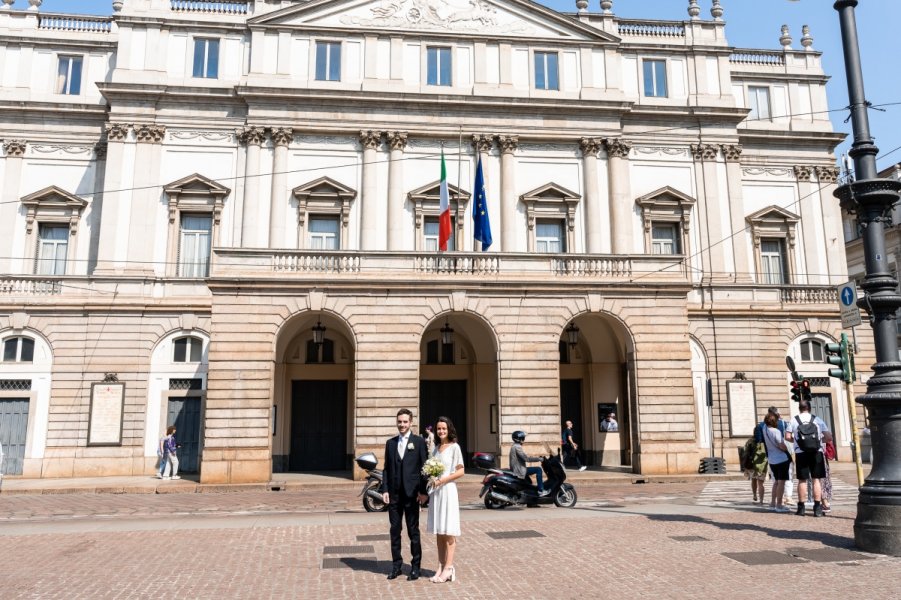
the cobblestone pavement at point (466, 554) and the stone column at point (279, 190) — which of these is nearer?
the cobblestone pavement at point (466, 554)

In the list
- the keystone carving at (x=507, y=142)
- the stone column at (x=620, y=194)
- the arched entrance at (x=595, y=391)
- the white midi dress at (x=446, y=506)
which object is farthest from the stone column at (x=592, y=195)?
the white midi dress at (x=446, y=506)

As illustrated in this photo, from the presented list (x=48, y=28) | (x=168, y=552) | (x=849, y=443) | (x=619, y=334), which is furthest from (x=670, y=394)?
(x=48, y=28)

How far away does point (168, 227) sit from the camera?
2784 centimetres

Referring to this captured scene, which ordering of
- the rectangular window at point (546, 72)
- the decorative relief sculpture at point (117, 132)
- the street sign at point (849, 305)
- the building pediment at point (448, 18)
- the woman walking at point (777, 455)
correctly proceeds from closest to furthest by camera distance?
1. the street sign at point (849, 305)
2. the woman walking at point (777, 455)
3. the decorative relief sculpture at point (117, 132)
4. the building pediment at point (448, 18)
5. the rectangular window at point (546, 72)

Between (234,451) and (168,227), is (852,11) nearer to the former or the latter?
(234,451)

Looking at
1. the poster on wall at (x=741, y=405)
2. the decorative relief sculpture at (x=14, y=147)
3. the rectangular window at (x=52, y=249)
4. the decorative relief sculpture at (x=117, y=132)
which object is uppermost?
the decorative relief sculpture at (x=117, y=132)

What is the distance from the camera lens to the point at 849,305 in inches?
465

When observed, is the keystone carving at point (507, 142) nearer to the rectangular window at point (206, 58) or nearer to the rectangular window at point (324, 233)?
the rectangular window at point (324, 233)

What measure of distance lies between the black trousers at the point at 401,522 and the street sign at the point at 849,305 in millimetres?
8019

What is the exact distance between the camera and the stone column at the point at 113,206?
27109mm

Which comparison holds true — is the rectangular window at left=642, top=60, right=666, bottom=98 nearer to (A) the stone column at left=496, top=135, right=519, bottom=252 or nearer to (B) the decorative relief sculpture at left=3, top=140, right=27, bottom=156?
(A) the stone column at left=496, top=135, right=519, bottom=252

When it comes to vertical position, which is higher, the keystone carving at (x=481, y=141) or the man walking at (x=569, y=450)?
the keystone carving at (x=481, y=141)

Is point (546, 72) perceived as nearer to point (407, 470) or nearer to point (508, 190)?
point (508, 190)

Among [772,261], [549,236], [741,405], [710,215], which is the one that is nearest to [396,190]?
[549,236]
